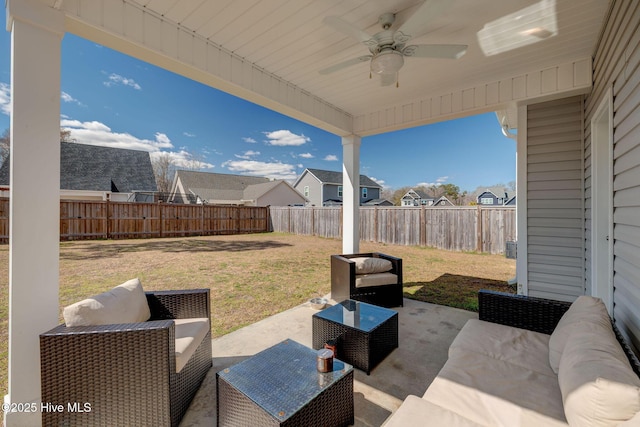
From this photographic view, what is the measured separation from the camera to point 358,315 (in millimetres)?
2721

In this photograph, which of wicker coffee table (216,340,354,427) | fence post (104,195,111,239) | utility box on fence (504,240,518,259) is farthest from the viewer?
fence post (104,195,111,239)

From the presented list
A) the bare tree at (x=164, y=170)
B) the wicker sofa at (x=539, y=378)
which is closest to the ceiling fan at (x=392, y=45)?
the wicker sofa at (x=539, y=378)

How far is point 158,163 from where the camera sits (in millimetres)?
23578

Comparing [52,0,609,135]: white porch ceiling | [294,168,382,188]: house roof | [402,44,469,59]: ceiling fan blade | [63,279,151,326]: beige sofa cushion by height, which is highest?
[294,168,382,188]: house roof

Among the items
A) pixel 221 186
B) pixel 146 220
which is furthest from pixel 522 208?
pixel 221 186

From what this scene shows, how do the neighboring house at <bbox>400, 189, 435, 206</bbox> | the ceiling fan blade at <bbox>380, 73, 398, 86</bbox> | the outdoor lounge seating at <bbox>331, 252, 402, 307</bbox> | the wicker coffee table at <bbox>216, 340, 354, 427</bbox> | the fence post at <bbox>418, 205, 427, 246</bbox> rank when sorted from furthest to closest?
1. the neighboring house at <bbox>400, 189, 435, 206</bbox>
2. the fence post at <bbox>418, 205, 427, 246</bbox>
3. the outdoor lounge seating at <bbox>331, 252, 402, 307</bbox>
4. the ceiling fan blade at <bbox>380, 73, 398, 86</bbox>
5. the wicker coffee table at <bbox>216, 340, 354, 427</bbox>

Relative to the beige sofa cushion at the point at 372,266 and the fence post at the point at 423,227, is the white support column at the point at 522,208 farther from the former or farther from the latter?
the fence post at the point at 423,227

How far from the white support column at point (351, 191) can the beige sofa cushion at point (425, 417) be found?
11.8 feet

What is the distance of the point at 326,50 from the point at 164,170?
24741mm

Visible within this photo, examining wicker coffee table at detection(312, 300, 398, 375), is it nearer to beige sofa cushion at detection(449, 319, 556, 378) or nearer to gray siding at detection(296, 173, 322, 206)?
beige sofa cushion at detection(449, 319, 556, 378)

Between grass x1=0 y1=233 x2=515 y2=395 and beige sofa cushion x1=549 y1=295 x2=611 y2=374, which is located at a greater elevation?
beige sofa cushion x1=549 y1=295 x2=611 y2=374

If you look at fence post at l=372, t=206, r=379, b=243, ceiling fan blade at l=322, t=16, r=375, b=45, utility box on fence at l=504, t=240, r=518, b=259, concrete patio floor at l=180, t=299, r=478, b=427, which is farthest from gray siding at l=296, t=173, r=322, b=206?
ceiling fan blade at l=322, t=16, r=375, b=45

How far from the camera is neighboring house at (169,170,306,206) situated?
2082cm

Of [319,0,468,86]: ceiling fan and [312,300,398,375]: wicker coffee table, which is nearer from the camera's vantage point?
[319,0,468,86]: ceiling fan
